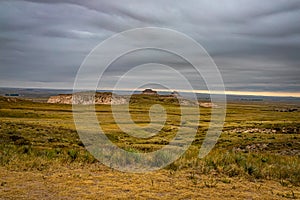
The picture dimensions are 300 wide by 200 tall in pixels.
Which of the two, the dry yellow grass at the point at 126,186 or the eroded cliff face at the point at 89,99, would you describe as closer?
the dry yellow grass at the point at 126,186

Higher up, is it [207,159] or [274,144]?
[207,159]

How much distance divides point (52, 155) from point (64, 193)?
586cm

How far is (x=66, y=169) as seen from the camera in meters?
12.2

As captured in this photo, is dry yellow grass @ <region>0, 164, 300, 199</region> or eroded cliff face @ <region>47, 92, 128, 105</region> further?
eroded cliff face @ <region>47, 92, 128, 105</region>

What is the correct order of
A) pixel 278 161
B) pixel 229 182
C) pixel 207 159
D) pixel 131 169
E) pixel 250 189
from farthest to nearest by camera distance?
pixel 278 161 → pixel 207 159 → pixel 131 169 → pixel 229 182 → pixel 250 189

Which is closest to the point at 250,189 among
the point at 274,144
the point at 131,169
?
the point at 131,169

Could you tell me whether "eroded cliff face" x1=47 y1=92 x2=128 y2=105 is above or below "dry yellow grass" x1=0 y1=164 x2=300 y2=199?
above

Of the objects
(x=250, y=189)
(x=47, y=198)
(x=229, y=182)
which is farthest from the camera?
(x=229, y=182)

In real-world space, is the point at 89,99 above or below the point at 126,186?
above

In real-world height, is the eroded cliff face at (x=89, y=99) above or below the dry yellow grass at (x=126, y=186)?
above

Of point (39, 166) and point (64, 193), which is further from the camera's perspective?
point (39, 166)

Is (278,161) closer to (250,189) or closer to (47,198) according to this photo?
(250,189)

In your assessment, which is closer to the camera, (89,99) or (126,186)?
(126,186)

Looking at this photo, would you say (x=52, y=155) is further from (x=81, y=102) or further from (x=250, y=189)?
(x=81, y=102)
